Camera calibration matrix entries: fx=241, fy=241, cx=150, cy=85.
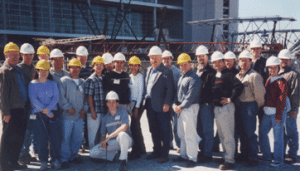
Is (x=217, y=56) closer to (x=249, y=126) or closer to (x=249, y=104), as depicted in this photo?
(x=249, y=104)

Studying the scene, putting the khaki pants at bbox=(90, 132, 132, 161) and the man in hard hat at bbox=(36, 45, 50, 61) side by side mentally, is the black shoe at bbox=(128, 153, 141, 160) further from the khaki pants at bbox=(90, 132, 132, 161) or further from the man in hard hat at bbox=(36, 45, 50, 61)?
the man in hard hat at bbox=(36, 45, 50, 61)

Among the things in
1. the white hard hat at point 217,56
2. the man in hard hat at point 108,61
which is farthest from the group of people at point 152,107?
the man in hard hat at point 108,61

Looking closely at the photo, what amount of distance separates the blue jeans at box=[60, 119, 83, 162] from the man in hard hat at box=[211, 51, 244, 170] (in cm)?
258

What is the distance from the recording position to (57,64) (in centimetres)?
457

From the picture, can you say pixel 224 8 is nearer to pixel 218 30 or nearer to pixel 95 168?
pixel 218 30

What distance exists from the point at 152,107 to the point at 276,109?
7.19 ft

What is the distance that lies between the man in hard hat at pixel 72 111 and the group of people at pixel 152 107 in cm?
2

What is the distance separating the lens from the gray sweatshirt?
14.3 ft

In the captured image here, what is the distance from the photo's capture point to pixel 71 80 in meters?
4.46

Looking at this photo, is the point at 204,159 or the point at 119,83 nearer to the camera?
the point at 204,159

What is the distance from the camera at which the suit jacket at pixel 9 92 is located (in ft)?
12.7

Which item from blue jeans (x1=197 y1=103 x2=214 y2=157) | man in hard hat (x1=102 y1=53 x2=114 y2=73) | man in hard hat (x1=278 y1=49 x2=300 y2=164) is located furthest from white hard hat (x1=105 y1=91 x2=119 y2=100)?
man in hard hat (x1=278 y1=49 x2=300 y2=164)

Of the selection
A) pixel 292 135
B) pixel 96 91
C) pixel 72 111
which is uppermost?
pixel 96 91

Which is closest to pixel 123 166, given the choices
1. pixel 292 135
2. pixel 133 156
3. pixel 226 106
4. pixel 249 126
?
pixel 133 156
